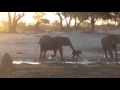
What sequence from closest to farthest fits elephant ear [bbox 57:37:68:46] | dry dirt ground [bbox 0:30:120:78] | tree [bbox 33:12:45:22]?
dry dirt ground [bbox 0:30:120:78], elephant ear [bbox 57:37:68:46], tree [bbox 33:12:45:22]

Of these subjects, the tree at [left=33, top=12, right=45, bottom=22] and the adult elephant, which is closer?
the adult elephant

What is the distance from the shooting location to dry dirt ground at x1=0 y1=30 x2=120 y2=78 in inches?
339

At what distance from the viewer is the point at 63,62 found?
10719 mm

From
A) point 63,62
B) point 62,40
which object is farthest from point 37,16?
point 63,62

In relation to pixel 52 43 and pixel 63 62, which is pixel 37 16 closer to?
pixel 52 43

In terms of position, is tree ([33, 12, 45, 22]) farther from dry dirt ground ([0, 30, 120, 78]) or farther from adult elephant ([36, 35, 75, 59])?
adult elephant ([36, 35, 75, 59])

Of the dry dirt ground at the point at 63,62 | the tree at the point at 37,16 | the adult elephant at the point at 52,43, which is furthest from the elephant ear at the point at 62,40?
the tree at the point at 37,16

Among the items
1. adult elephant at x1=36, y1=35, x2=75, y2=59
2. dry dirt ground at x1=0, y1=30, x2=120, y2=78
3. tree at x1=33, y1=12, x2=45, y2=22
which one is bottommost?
dry dirt ground at x1=0, y1=30, x2=120, y2=78

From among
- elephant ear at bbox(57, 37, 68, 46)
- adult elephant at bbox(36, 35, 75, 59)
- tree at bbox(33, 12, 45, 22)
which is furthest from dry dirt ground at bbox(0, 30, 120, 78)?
tree at bbox(33, 12, 45, 22)

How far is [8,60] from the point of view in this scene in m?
8.47

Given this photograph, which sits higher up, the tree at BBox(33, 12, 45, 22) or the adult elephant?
the tree at BBox(33, 12, 45, 22)

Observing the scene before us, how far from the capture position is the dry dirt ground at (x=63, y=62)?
8598mm

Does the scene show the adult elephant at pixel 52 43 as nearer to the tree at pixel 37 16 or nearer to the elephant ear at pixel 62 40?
the elephant ear at pixel 62 40
